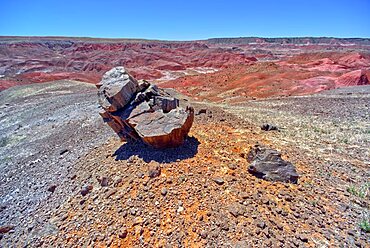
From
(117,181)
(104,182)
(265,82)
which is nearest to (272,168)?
(117,181)

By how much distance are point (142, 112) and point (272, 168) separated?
4.12 m

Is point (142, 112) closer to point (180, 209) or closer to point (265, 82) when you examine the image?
point (180, 209)

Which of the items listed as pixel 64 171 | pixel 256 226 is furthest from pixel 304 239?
pixel 64 171

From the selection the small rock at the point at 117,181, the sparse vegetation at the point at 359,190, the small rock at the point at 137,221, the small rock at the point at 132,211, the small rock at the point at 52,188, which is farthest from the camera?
the small rock at the point at 52,188

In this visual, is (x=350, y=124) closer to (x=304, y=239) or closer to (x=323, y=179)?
(x=323, y=179)

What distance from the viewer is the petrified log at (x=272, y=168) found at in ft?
24.7

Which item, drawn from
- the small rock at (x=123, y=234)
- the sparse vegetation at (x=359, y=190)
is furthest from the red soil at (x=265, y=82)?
the small rock at (x=123, y=234)

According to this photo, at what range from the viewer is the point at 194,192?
6.84m

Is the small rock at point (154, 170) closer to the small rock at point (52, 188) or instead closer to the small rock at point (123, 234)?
the small rock at point (123, 234)

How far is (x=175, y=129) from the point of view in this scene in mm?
7961

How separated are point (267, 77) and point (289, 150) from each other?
2604 cm

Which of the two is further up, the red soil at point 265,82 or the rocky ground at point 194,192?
the rocky ground at point 194,192

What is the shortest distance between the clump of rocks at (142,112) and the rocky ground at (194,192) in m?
0.50

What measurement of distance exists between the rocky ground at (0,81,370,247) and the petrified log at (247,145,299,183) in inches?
8.8
